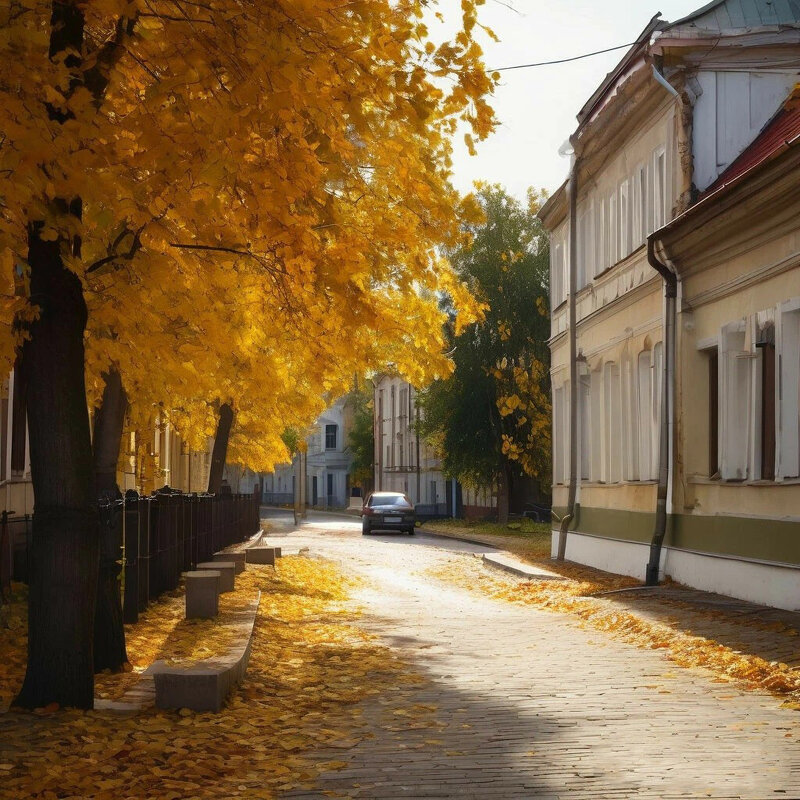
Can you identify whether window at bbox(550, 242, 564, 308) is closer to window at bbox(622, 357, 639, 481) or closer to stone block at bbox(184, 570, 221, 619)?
window at bbox(622, 357, 639, 481)

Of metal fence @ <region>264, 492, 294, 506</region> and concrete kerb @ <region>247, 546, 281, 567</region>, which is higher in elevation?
concrete kerb @ <region>247, 546, 281, 567</region>

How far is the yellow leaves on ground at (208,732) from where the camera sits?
6.53m

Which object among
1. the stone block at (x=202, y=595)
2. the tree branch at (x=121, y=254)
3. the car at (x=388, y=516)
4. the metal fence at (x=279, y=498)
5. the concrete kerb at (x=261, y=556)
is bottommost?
the metal fence at (x=279, y=498)

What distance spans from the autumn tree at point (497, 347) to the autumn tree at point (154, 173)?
1553 inches

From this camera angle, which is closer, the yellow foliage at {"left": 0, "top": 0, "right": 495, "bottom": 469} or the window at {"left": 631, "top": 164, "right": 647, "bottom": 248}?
the yellow foliage at {"left": 0, "top": 0, "right": 495, "bottom": 469}

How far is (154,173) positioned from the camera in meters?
7.99

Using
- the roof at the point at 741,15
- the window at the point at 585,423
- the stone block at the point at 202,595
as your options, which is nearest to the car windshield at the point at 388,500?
the window at the point at 585,423

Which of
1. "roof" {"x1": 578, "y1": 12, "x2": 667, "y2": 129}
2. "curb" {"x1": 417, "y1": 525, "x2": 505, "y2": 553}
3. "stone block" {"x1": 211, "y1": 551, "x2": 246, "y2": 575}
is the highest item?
"roof" {"x1": 578, "y1": 12, "x2": 667, "y2": 129}

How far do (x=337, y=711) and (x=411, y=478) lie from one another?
67.3 meters

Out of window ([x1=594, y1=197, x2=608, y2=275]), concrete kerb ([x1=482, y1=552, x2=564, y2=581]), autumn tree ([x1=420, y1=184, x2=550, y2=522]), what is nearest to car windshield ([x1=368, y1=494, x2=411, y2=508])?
autumn tree ([x1=420, y1=184, x2=550, y2=522])

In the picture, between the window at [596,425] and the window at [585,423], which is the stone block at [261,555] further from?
the window at [585,423]

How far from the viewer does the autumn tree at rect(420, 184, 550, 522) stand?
50.2 meters

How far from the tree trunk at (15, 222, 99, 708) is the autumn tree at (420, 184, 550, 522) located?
41.5 metres

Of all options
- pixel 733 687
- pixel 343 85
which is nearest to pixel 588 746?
pixel 733 687
